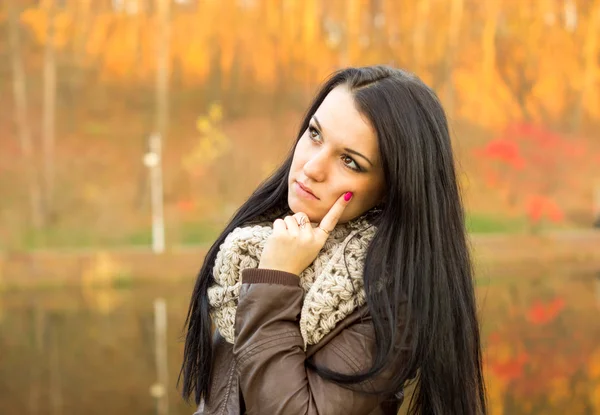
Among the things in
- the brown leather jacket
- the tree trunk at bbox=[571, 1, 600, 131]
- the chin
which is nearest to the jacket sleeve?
the brown leather jacket

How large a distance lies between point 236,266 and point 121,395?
2.96 meters

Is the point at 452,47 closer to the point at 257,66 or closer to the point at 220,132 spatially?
the point at 257,66

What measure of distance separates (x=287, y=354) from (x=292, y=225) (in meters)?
0.16

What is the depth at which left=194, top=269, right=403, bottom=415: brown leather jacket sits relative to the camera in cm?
95

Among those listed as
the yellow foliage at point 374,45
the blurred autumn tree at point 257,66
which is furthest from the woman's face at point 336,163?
the yellow foliage at point 374,45

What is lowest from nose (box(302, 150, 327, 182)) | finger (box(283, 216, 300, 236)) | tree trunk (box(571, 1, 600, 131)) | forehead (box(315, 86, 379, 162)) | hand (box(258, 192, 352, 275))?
tree trunk (box(571, 1, 600, 131))

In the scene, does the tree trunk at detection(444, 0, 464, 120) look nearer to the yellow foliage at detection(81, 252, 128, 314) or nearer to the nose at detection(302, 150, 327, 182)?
the yellow foliage at detection(81, 252, 128, 314)

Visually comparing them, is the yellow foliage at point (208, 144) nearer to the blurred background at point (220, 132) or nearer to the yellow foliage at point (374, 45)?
the blurred background at point (220, 132)

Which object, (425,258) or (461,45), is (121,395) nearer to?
(425,258)

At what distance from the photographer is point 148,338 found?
15.5ft

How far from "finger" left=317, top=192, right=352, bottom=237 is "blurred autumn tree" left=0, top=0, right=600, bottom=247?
200 inches

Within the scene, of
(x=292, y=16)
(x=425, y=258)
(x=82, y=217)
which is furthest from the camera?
(x=292, y=16)

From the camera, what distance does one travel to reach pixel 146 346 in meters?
4.57

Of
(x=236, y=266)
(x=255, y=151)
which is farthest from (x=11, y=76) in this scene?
(x=236, y=266)
